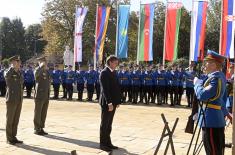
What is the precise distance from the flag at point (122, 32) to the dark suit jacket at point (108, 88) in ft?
43.0

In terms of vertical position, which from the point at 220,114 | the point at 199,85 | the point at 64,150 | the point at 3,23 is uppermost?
the point at 3,23

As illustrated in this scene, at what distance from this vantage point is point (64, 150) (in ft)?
27.1

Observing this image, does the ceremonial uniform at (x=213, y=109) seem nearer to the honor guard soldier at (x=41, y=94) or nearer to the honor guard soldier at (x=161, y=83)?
the honor guard soldier at (x=41, y=94)

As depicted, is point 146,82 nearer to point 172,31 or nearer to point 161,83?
point 161,83

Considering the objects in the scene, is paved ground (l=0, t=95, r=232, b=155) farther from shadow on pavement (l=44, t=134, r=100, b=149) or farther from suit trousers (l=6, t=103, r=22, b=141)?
suit trousers (l=6, t=103, r=22, b=141)

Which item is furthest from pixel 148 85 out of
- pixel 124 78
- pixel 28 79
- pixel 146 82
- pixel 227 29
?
pixel 28 79

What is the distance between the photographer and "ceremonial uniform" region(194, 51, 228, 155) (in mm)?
5457

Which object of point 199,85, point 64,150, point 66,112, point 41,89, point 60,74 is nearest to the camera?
point 199,85

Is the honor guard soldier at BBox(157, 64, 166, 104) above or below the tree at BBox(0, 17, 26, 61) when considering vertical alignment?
below

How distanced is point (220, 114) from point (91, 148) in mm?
3544

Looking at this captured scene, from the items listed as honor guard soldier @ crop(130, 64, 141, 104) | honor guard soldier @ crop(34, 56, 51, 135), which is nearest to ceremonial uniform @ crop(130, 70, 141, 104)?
honor guard soldier @ crop(130, 64, 141, 104)

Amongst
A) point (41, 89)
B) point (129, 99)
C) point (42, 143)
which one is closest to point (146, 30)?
point (129, 99)

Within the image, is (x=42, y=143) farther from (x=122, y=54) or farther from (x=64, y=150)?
(x=122, y=54)

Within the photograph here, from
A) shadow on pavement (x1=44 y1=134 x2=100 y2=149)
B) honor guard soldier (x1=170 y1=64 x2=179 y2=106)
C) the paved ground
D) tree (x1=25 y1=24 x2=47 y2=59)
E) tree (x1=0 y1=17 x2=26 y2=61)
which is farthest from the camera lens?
tree (x1=25 y1=24 x2=47 y2=59)
